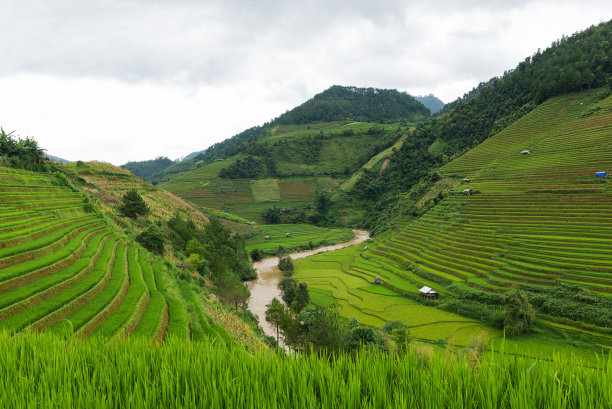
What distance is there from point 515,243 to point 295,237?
152ft

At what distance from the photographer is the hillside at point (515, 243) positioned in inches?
872

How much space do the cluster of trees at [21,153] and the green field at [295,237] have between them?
36.2m

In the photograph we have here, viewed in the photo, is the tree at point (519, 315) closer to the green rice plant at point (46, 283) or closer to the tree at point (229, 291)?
the tree at point (229, 291)

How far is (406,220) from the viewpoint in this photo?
54.3m

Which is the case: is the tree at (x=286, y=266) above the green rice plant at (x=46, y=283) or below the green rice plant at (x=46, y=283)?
below

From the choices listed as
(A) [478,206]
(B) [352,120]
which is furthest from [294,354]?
(B) [352,120]

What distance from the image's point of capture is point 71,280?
36.5 feet

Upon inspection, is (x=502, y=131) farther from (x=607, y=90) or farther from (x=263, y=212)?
(x=263, y=212)

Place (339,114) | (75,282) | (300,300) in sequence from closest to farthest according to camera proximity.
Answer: (75,282) → (300,300) → (339,114)

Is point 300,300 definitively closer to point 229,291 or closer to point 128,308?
point 229,291

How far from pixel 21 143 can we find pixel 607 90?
290 ft

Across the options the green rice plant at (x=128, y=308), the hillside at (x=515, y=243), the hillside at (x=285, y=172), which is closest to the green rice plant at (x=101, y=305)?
the green rice plant at (x=128, y=308)

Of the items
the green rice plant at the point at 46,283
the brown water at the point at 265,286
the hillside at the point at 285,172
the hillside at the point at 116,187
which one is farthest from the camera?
the hillside at the point at 285,172

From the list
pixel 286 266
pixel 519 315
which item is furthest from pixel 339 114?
pixel 519 315
